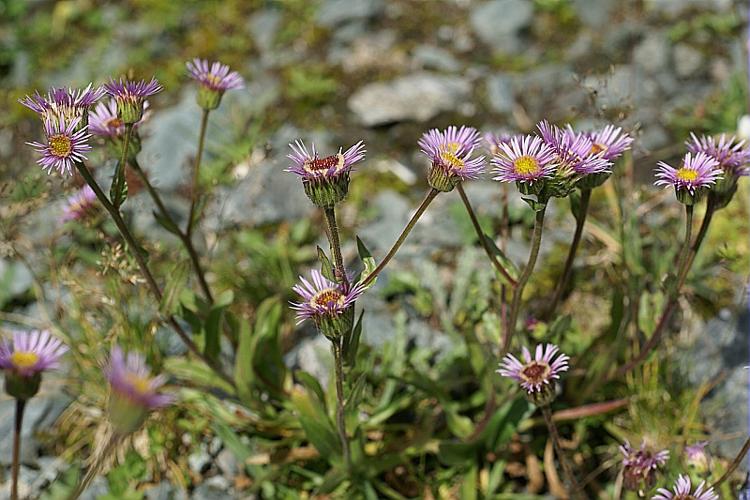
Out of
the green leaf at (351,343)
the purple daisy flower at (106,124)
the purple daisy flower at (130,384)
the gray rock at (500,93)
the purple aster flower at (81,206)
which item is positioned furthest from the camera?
the gray rock at (500,93)

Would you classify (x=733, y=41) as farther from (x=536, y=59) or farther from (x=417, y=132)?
(x=417, y=132)

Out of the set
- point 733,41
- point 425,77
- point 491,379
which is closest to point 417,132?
point 425,77

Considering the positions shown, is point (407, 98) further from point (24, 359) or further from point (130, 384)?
point (130, 384)

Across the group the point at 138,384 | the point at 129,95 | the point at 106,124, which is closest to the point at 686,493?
the point at 138,384

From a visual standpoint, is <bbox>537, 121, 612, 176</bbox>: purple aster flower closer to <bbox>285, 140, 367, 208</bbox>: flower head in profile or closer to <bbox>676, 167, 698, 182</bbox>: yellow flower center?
<bbox>676, 167, 698, 182</bbox>: yellow flower center

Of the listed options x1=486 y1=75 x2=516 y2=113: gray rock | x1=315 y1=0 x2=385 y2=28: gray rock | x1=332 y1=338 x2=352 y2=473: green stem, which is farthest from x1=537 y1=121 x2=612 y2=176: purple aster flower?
x1=315 y1=0 x2=385 y2=28: gray rock

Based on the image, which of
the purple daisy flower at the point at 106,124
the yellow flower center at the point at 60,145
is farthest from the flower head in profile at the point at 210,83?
the yellow flower center at the point at 60,145

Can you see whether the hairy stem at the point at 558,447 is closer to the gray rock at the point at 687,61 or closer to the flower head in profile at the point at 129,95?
the flower head in profile at the point at 129,95
